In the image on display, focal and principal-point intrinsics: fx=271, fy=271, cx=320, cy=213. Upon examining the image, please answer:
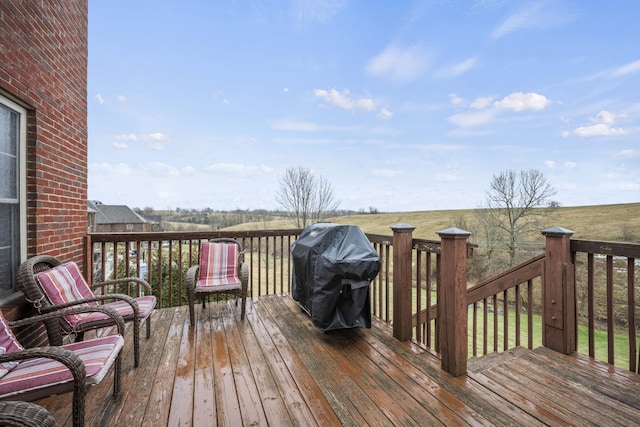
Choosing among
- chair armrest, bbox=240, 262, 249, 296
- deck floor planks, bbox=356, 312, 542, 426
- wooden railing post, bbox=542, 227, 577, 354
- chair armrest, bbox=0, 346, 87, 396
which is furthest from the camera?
chair armrest, bbox=240, 262, 249, 296

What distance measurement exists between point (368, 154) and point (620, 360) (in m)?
12.6

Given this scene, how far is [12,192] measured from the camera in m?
2.36

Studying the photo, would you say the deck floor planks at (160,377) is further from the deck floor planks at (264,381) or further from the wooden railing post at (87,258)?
the wooden railing post at (87,258)

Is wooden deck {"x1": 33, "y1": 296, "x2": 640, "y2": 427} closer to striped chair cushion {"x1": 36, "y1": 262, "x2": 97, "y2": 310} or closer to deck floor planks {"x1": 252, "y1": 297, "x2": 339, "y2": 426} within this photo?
deck floor planks {"x1": 252, "y1": 297, "x2": 339, "y2": 426}

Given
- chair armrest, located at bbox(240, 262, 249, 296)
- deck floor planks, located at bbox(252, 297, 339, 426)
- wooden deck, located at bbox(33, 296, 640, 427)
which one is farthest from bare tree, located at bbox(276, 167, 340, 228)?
wooden deck, located at bbox(33, 296, 640, 427)

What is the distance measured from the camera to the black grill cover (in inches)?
105

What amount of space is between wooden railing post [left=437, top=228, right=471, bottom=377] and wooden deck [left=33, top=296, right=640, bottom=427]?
0.13 m

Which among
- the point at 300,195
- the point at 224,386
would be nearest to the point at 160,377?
the point at 224,386

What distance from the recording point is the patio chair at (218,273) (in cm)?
335

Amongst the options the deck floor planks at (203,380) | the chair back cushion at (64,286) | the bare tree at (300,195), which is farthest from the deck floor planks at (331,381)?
the bare tree at (300,195)

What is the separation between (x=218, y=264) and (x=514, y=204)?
18.1m

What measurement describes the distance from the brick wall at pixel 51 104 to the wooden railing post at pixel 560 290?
4.64 m

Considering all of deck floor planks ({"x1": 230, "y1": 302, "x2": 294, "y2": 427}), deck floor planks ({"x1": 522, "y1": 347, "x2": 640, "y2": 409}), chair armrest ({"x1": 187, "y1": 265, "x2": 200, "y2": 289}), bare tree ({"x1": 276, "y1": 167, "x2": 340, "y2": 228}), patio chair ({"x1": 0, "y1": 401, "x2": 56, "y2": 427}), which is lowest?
deck floor planks ({"x1": 230, "y1": 302, "x2": 294, "y2": 427})

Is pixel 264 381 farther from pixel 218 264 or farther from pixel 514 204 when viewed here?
pixel 514 204
